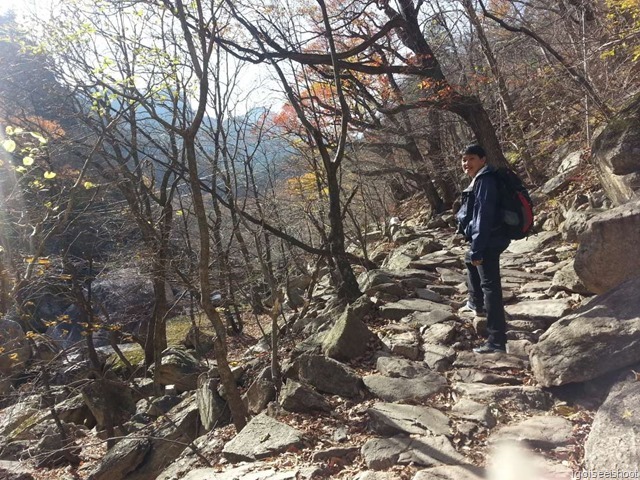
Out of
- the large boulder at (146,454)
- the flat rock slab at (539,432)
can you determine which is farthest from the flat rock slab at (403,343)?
the large boulder at (146,454)

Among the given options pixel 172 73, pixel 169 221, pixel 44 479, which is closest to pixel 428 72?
pixel 172 73

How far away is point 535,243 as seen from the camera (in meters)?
8.17

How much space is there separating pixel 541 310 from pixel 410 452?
2.74m

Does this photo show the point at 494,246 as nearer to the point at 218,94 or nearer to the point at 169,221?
the point at 169,221

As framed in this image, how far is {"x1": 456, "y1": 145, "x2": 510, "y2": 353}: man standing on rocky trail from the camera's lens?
12.6 feet

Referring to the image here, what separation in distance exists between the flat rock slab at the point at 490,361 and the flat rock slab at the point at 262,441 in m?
1.84

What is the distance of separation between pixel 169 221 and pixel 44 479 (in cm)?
549

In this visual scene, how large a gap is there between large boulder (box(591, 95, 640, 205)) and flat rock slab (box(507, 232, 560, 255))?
8.20 feet

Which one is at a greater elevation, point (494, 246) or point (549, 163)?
point (549, 163)

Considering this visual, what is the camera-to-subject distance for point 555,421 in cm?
305

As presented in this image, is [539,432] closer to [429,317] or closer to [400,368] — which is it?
[400,368]

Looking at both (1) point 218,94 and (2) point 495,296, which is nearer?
(2) point 495,296

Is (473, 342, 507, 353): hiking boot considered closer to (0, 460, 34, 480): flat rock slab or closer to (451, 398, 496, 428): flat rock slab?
(451, 398, 496, 428): flat rock slab

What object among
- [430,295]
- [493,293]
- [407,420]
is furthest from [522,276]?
[407,420]
